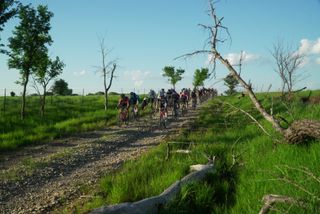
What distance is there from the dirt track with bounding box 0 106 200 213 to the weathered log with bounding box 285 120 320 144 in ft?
15.0

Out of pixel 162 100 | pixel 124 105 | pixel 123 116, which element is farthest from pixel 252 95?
pixel 123 116

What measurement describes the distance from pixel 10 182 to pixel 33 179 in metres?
0.57

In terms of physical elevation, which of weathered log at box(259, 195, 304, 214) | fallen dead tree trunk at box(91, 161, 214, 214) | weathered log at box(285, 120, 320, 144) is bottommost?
fallen dead tree trunk at box(91, 161, 214, 214)

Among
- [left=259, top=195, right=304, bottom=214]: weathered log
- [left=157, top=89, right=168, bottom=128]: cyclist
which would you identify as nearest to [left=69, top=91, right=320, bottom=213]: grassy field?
[left=259, top=195, right=304, bottom=214]: weathered log

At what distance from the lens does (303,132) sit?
8.21 metres

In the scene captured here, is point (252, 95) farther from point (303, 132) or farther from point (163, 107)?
point (163, 107)

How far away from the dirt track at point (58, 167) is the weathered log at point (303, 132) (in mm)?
4570

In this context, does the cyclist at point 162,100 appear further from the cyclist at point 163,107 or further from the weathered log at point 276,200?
the weathered log at point 276,200

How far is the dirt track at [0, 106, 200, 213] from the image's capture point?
8.81m

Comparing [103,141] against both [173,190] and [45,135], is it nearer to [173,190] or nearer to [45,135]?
[45,135]

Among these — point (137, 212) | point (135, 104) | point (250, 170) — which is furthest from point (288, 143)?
point (135, 104)

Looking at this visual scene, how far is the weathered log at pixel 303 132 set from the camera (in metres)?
8.03

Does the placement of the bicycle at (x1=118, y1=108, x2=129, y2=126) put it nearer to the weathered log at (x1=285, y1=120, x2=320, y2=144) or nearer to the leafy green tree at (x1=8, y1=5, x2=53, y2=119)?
the leafy green tree at (x1=8, y1=5, x2=53, y2=119)

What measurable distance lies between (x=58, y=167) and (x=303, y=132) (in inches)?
283
